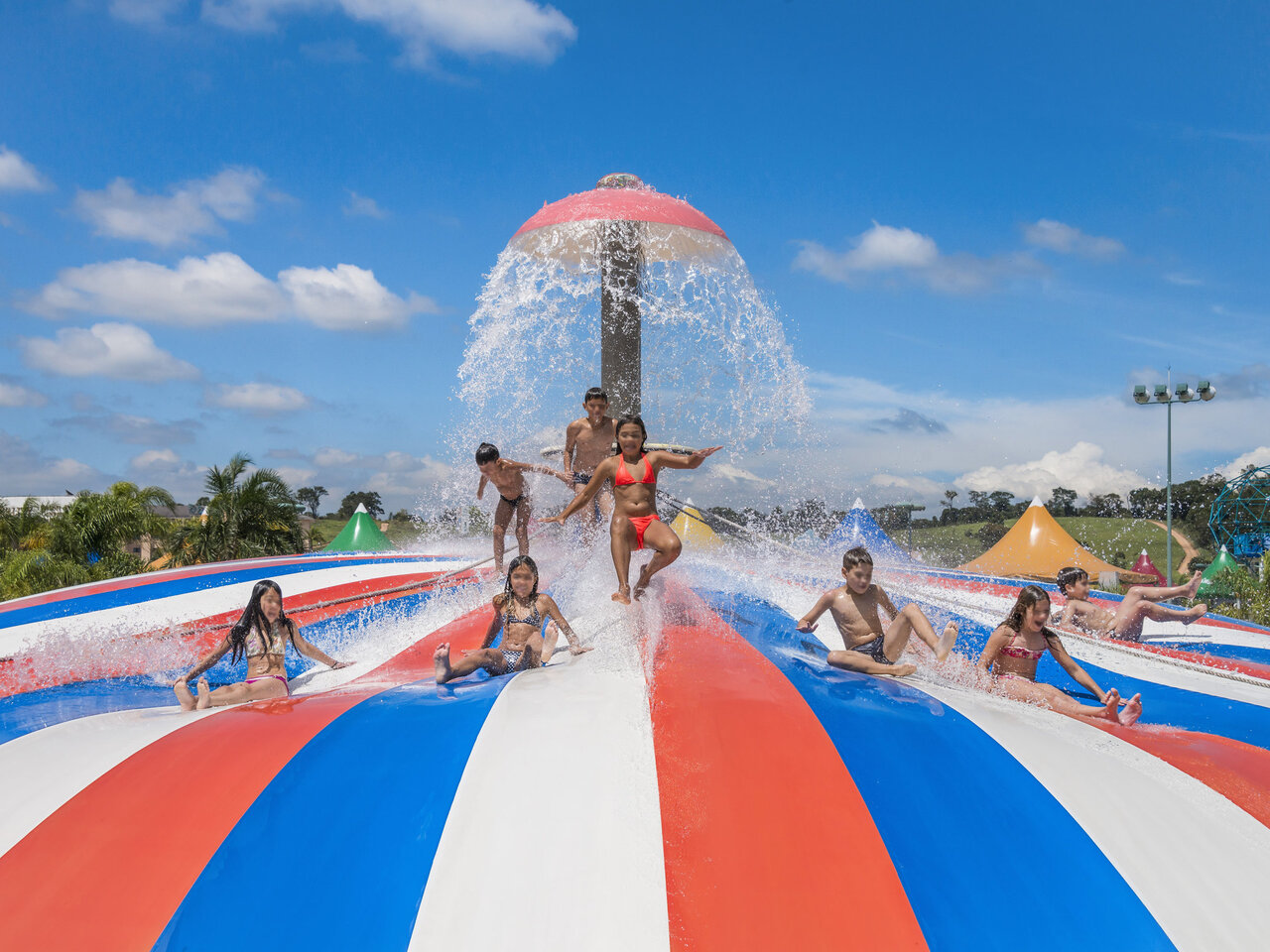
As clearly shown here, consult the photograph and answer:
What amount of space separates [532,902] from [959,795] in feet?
5.37

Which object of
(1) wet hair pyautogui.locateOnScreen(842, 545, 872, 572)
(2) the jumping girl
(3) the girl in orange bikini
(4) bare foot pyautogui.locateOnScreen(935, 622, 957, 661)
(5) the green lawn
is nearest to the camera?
(4) bare foot pyautogui.locateOnScreen(935, 622, 957, 661)

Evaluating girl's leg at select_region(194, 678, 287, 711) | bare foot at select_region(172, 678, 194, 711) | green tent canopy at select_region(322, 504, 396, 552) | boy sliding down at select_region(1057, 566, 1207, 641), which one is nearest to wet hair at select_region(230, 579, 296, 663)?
girl's leg at select_region(194, 678, 287, 711)

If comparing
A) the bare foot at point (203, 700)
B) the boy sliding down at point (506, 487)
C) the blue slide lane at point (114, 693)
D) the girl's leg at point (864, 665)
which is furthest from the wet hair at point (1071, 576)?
the bare foot at point (203, 700)

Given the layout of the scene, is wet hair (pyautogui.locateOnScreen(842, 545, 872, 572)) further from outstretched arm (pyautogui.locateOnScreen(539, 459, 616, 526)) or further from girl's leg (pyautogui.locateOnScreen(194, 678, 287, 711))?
girl's leg (pyautogui.locateOnScreen(194, 678, 287, 711))

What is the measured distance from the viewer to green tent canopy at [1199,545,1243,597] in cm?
1476

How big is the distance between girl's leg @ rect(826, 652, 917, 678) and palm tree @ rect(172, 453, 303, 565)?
51.2 ft

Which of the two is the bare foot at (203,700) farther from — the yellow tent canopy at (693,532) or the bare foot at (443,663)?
the yellow tent canopy at (693,532)

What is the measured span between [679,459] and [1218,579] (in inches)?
562

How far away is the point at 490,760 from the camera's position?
3139mm

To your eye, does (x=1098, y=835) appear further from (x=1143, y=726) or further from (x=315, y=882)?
(x=315, y=882)

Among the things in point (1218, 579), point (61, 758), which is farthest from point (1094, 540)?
point (61, 758)

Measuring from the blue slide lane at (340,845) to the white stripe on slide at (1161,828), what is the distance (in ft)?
6.74

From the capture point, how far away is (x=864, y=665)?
430 cm

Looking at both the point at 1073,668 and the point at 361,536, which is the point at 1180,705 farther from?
the point at 361,536
